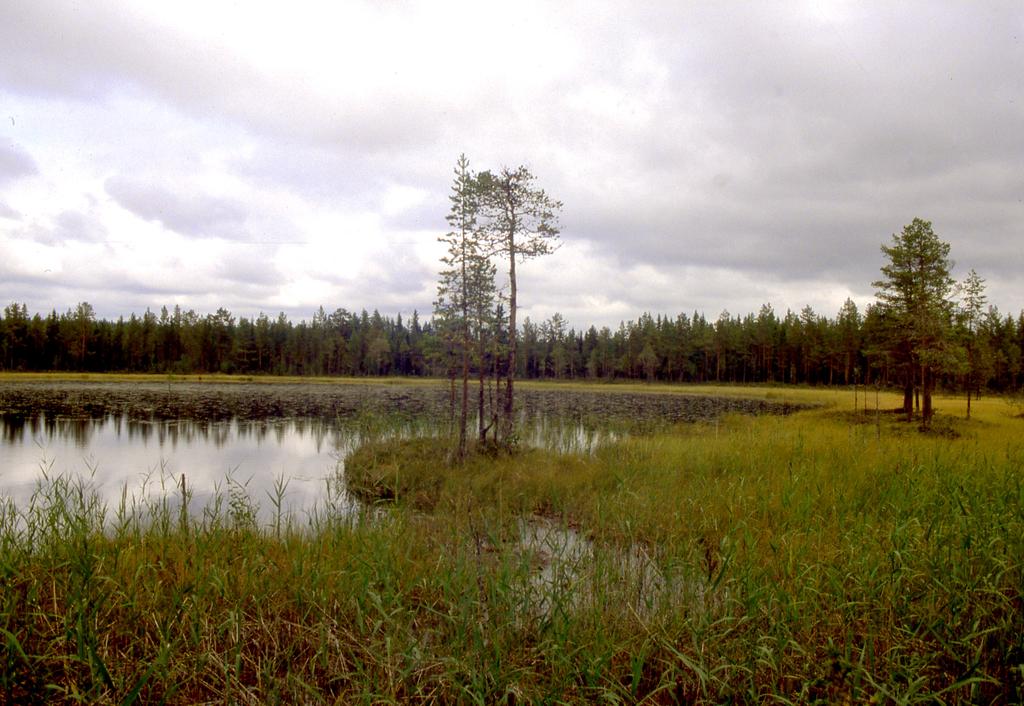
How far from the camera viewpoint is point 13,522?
5289 millimetres

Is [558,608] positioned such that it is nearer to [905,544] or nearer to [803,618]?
[803,618]

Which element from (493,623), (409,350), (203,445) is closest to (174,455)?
(203,445)

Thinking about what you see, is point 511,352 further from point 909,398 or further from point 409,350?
point 409,350

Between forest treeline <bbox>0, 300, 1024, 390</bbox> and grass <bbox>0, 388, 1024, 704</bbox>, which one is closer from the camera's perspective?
grass <bbox>0, 388, 1024, 704</bbox>

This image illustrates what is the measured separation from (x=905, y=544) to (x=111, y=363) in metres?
107

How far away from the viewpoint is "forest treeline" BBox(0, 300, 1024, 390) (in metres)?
73.6

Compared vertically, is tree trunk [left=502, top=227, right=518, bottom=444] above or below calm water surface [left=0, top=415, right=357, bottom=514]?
above

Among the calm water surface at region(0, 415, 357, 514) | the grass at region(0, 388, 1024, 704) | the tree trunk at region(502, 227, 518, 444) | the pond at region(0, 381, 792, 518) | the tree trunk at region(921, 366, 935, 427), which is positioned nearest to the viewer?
the grass at region(0, 388, 1024, 704)

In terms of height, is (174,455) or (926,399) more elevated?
(926,399)

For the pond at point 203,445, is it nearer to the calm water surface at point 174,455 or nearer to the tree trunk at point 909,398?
the calm water surface at point 174,455

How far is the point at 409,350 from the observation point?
97.3 metres

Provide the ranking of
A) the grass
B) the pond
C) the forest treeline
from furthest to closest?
the forest treeline, the pond, the grass

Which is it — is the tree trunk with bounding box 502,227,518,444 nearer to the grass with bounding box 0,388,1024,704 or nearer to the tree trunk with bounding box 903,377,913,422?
the grass with bounding box 0,388,1024,704

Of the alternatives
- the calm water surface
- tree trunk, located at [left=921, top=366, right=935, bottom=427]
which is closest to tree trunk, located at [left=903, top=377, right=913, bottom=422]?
tree trunk, located at [left=921, top=366, right=935, bottom=427]
